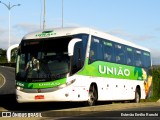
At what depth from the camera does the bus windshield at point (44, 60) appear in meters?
20.3

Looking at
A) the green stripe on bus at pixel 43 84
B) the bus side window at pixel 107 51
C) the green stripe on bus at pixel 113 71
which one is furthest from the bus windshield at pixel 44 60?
the bus side window at pixel 107 51

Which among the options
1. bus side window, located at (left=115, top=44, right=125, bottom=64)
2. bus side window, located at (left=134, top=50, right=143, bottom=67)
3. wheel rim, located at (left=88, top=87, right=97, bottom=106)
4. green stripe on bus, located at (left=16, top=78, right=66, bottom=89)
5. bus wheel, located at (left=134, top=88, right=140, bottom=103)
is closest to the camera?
green stripe on bus, located at (left=16, top=78, right=66, bottom=89)

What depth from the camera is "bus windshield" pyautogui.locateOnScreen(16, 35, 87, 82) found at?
20.3m

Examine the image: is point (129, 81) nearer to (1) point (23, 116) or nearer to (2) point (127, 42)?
(2) point (127, 42)

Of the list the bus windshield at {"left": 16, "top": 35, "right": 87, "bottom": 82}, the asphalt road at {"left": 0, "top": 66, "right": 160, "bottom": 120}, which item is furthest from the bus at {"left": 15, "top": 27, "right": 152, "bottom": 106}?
the asphalt road at {"left": 0, "top": 66, "right": 160, "bottom": 120}

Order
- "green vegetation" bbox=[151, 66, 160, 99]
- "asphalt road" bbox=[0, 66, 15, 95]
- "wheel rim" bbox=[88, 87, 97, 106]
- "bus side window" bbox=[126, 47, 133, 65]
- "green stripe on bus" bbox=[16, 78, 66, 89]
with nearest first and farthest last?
"green stripe on bus" bbox=[16, 78, 66, 89] → "wheel rim" bbox=[88, 87, 97, 106] → "bus side window" bbox=[126, 47, 133, 65] → "asphalt road" bbox=[0, 66, 15, 95] → "green vegetation" bbox=[151, 66, 160, 99]

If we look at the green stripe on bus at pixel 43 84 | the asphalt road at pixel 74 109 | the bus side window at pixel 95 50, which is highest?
the bus side window at pixel 95 50

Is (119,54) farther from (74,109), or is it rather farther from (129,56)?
(74,109)

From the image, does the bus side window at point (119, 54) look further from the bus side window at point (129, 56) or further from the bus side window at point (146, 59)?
the bus side window at point (146, 59)

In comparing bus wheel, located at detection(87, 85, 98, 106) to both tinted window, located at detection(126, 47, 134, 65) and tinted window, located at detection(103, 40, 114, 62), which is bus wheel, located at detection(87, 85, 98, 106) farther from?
tinted window, located at detection(126, 47, 134, 65)

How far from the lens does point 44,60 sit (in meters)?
20.5

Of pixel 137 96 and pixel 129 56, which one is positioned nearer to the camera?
pixel 129 56

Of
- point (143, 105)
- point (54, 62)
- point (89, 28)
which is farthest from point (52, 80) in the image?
point (143, 105)

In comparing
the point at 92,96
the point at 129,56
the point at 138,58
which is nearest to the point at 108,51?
the point at 92,96
